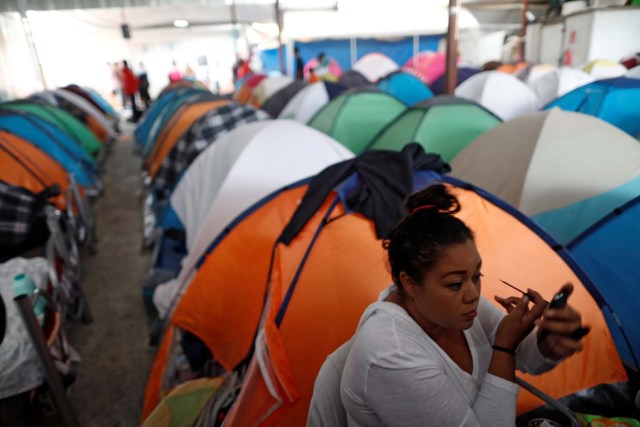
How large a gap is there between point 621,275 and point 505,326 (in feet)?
4.58

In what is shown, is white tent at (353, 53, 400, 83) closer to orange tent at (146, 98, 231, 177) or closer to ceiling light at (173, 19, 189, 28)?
ceiling light at (173, 19, 189, 28)

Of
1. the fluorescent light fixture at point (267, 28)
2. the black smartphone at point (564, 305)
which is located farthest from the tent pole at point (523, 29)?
the black smartphone at point (564, 305)

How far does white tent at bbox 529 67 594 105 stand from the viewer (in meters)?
6.08

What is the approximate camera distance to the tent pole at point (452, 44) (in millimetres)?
4212

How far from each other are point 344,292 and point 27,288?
1488 mm

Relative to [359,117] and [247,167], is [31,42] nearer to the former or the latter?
[359,117]

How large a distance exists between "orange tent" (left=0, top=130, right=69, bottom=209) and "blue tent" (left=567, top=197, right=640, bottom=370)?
3571mm

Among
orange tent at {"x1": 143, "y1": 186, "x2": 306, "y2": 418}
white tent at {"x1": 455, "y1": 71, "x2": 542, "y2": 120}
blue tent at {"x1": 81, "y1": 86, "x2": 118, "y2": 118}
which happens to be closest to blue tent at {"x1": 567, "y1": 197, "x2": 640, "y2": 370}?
orange tent at {"x1": 143, "y1": 186, "x2": 306, "y2": 418}

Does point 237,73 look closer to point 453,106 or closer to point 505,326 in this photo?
point 453,106

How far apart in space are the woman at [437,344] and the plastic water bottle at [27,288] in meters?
1.62

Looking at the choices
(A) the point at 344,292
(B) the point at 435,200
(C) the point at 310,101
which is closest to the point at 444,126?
(A) the point at 344,292

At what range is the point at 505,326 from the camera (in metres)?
0.93

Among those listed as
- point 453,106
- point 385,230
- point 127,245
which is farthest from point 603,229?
point 127,245

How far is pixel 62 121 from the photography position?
6.28 meters
